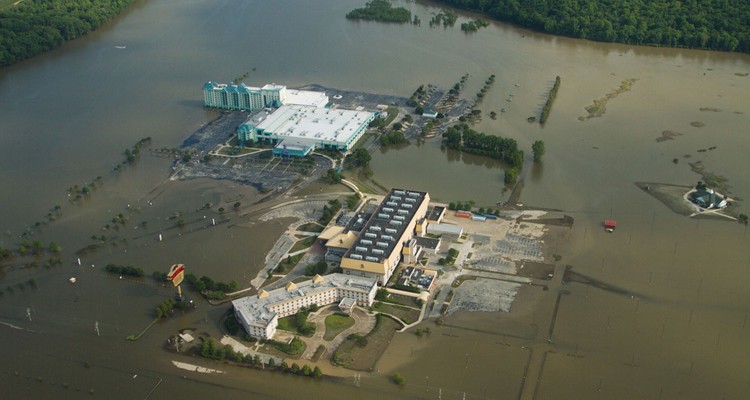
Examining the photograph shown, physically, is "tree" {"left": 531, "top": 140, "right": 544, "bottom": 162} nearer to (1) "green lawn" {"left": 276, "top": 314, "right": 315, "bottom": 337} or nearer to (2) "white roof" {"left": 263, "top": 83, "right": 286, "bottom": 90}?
(2) "white roof" {"left": 263, "top": 83, "right": 286, "bottom": 90}

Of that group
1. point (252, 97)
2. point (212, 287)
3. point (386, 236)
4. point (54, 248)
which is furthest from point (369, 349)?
point (252, 97)

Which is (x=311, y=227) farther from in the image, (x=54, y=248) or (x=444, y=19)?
(x=444, y=19)

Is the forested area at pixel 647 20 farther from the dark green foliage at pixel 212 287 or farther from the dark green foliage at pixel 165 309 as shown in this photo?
the dark green foliage at pixel 165 309

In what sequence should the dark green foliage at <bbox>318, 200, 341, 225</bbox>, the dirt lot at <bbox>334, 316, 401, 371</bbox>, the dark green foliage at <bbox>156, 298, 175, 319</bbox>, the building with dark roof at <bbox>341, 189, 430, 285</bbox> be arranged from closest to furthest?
1. the dirt lot at <bbox>334, 316, 401, 371</bbox>
2. the dark green foliage at <bbox>156, 298, 175, 319</bbox>
3. the building with dark roof at <bbox>341, 189, 430, 285</bbox>
4. the dark green foliage at <bbox>318, 200, 341, 225</bbox>

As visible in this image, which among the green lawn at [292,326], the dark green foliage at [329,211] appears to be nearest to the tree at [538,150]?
the dark green foliage at [329,211]

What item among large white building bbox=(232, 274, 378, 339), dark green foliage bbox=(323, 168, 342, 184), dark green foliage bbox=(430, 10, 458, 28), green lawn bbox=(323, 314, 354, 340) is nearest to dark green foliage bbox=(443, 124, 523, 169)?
dark green foliage bbox=(323, 168, 342, 184)

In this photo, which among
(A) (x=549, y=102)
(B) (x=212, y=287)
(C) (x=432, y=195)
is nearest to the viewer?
(B) (x=212, y=287)
